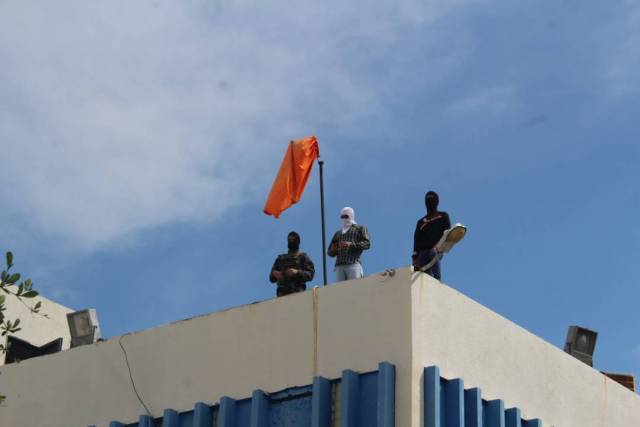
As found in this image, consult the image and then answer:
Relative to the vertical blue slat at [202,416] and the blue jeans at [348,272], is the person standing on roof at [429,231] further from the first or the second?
the vertical blue slat at [202,416]

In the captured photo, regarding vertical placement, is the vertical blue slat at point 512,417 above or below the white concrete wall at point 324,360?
below

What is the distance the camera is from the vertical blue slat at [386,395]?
50.5 ft

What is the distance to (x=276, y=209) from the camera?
20.7 meters

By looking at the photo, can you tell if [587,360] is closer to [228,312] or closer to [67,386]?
[228,312]

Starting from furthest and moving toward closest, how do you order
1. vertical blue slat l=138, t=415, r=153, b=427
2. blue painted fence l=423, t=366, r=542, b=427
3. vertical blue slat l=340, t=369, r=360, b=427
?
Answer: 1. vertical blue slat l=138, t=415, r=153, b=427
2. vertical blue slat l=340, t=369, r=360, b=427
3. blue painted fence l=423, t=366, r=542, b=427

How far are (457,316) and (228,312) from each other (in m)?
2.97

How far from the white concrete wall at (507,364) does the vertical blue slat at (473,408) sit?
20 cm

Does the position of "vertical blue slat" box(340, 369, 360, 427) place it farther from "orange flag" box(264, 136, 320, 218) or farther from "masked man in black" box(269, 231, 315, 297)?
"orange flag" box(264, 136, 320, 218)

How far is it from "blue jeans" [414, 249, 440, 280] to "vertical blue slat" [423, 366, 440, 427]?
1615 mm

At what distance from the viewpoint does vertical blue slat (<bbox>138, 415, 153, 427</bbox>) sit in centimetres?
1763

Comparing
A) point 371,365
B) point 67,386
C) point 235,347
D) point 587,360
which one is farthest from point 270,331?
point 587,360

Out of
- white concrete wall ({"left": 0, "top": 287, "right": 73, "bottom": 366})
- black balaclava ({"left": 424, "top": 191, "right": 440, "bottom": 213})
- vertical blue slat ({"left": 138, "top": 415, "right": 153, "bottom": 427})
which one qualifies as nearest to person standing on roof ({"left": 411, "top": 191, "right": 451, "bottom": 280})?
black balaclava ({"left": 424, "top": 191, "right": 440, "bottom": 213})

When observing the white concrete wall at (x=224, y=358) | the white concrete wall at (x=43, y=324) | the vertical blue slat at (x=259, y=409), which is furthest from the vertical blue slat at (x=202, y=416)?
the white concrete wall at (x=43, y=324)

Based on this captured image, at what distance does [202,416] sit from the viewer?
17.0 meters
